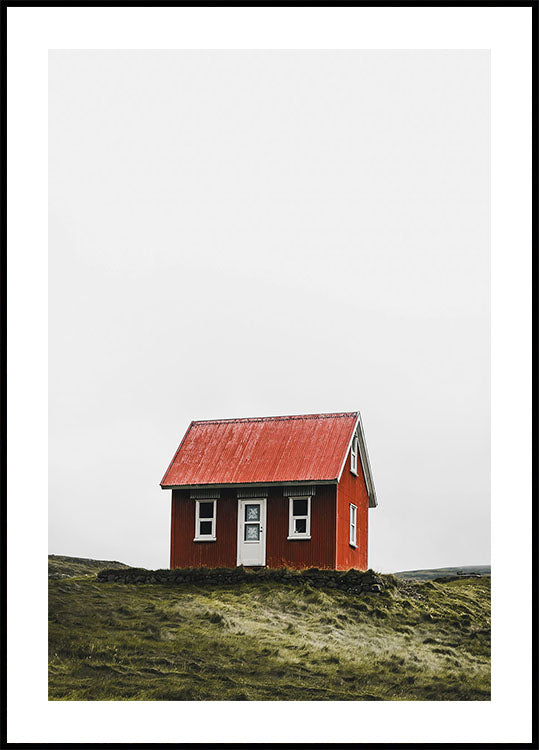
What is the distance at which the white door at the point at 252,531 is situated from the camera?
32812mm

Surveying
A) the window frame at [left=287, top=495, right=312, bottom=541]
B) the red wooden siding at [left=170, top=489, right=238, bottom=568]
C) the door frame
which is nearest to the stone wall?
the door frame

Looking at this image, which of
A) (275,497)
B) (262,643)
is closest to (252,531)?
(275,497)

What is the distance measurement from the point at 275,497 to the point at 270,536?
1.33 meters

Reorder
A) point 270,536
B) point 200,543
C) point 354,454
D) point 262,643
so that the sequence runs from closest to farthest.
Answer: point 262,643, point 270,536, point 200,543, point 354,454

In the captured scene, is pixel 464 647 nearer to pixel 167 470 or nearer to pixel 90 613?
pixel 90 613

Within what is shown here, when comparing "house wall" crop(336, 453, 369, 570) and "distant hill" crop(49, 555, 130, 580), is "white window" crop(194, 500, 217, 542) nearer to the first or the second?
"house wall" crop(336, 453, 369, 570)

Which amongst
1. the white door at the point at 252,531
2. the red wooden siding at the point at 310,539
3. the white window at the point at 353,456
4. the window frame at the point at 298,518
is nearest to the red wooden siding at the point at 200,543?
the white door at the point at 252,531

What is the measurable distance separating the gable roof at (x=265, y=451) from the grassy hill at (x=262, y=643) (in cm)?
411

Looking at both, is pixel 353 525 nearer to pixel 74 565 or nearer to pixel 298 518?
pixel 298 518

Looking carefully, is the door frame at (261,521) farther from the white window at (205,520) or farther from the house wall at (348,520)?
the house wall at (348,520)

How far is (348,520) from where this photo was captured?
33844 mm

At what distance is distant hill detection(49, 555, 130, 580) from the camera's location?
40750 mm
